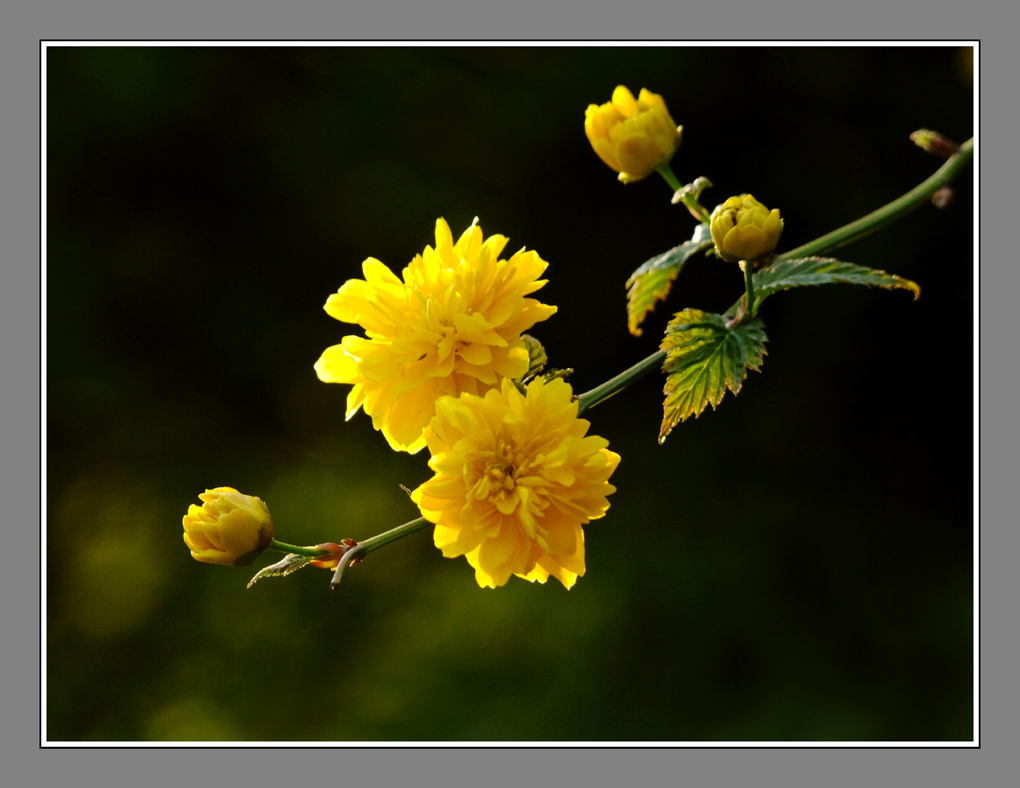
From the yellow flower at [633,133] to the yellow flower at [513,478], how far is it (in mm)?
291

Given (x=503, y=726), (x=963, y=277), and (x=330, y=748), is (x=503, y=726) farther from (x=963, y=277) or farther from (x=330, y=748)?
(x=963, y=277)

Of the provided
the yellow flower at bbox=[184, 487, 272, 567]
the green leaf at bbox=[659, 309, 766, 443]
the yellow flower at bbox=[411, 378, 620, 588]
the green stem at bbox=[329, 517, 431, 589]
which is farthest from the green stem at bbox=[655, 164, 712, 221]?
the yellow flower at bbox=[184, 487, 272, 567]

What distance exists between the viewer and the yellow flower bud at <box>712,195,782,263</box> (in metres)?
0.79

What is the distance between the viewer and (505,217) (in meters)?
2.31

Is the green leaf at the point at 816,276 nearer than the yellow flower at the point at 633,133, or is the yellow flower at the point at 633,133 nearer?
the green leaf at the point at 816,276

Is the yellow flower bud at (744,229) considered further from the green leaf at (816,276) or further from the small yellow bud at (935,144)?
the small yellow bud at (935,144)

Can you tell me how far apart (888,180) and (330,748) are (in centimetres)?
189

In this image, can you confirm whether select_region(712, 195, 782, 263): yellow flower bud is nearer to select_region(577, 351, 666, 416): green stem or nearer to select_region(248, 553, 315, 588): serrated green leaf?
select_region(577, 351, 666, 416): green stem

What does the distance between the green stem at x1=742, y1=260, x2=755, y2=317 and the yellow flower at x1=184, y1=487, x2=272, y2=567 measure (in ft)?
1.68

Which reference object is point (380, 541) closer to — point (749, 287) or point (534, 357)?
point (534, 357)

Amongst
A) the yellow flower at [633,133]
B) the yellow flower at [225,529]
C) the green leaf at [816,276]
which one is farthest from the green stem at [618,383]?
the yellow flower at [225,529]

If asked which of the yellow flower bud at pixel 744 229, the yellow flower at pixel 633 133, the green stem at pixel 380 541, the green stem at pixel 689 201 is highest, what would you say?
the yellow flower at pixel 633 133

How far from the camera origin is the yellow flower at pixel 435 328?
32.4 inches

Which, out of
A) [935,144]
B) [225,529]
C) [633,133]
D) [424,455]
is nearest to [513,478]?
[225,529]
